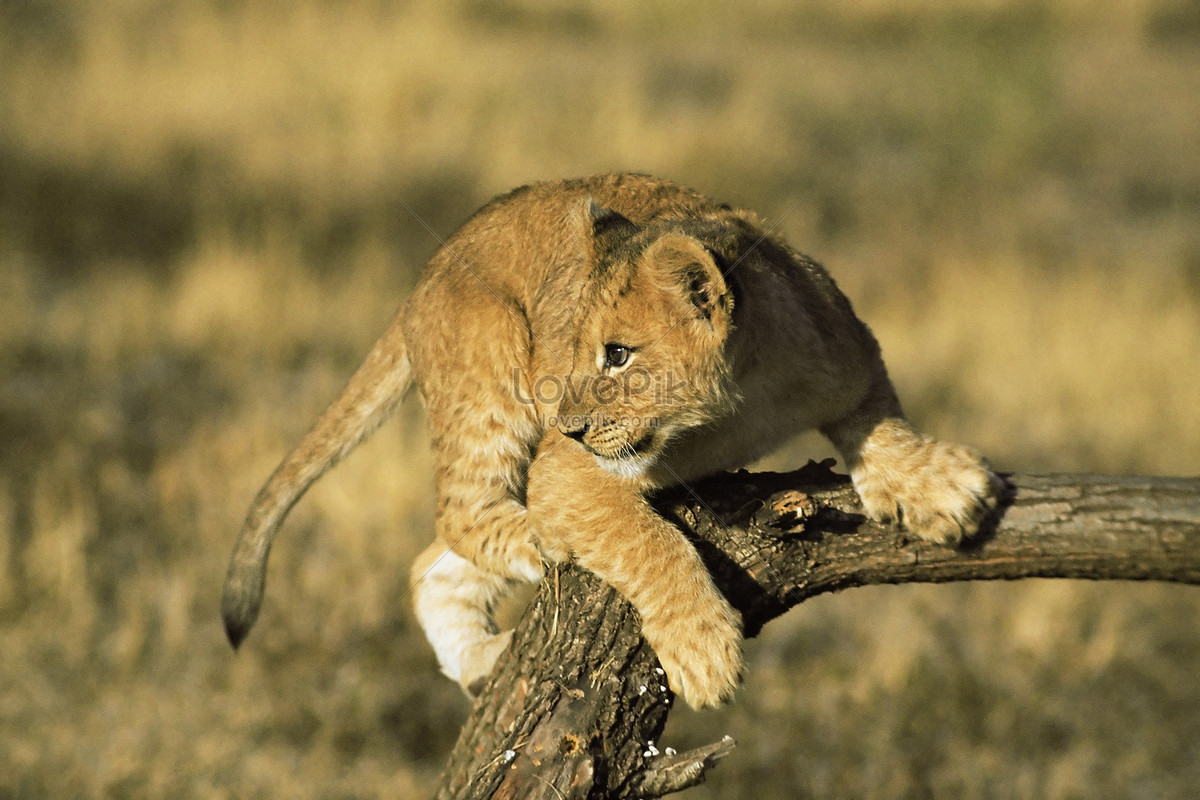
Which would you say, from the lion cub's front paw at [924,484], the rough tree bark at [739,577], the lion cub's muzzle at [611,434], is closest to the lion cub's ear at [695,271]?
the lion cub's muzzle at [611,434]

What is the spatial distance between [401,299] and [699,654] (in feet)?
27.7

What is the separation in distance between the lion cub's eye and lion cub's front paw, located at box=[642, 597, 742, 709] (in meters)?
0.81

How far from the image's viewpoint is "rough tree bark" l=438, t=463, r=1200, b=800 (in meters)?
2.89

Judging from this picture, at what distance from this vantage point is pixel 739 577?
3328 mm

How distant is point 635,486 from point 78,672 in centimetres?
405

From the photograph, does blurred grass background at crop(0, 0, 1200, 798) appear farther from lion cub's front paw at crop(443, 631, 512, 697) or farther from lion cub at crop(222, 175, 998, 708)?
lion cub at crop(222, 175, 998, 708)

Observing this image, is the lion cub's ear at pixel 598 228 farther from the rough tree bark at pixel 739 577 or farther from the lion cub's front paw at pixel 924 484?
the lion cub's front paw at pixel 924 484

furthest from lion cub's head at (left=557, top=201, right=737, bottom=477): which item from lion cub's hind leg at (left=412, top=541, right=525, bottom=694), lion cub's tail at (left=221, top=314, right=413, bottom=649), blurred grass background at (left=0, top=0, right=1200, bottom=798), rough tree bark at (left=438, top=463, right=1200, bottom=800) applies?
blurred grass background at (left=0, top=0, right=1200, bottom=798)

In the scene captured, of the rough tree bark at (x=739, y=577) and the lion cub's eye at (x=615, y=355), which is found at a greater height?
the lion cub's eye at (x=615, y=355)

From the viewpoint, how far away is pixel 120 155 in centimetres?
1245

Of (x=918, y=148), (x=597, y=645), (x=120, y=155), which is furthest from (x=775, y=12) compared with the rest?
(x=597, y=645)

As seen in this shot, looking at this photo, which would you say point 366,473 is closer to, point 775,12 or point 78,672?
point 78,672

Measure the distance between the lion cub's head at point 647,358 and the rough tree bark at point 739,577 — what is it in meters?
0.26

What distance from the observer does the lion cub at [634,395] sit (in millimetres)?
3270
